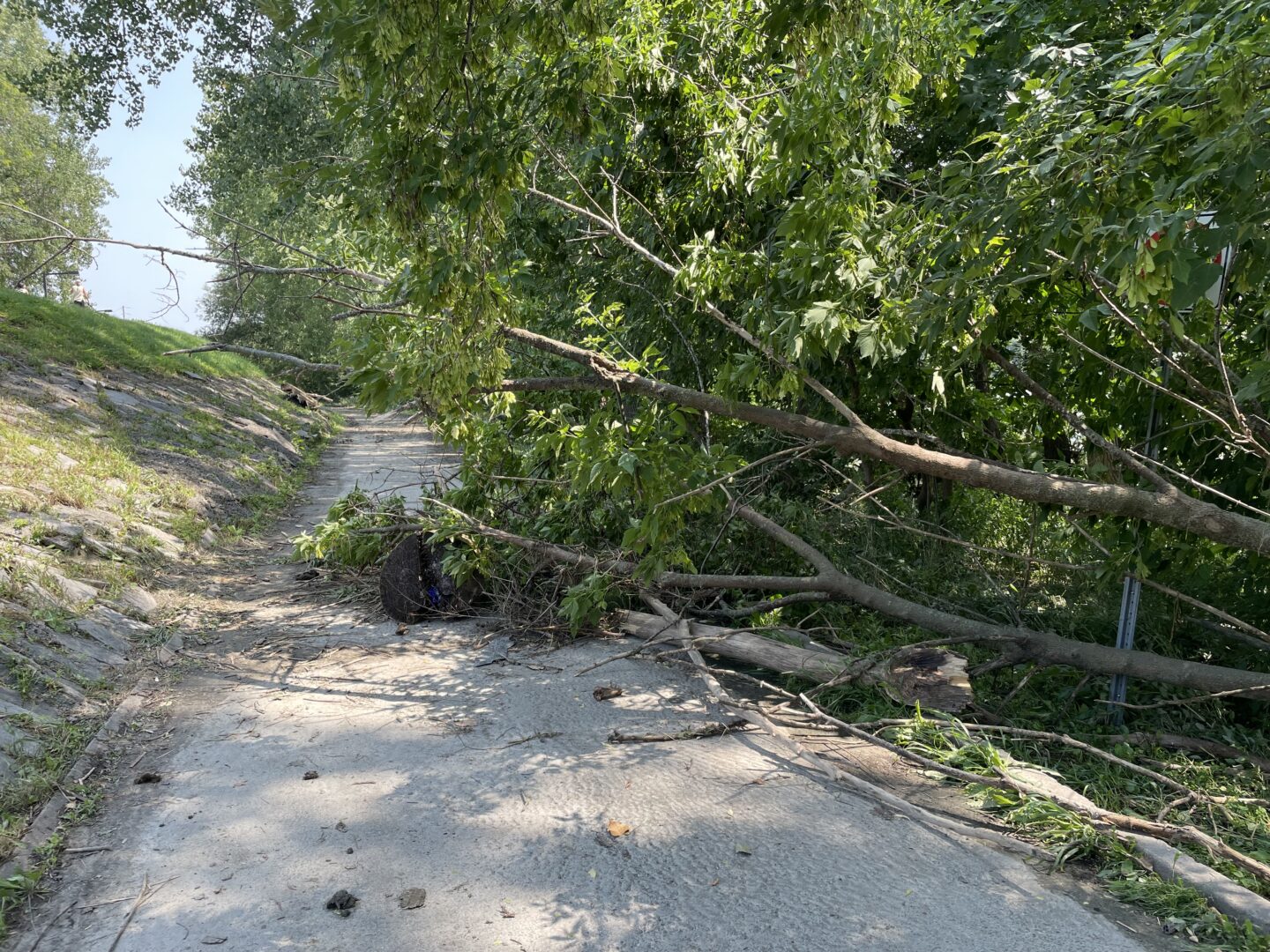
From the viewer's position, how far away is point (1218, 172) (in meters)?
3.13

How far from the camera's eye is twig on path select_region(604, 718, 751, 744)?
16.1 ft

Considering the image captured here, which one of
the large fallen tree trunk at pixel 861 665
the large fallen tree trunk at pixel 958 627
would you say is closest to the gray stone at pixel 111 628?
the large fallen tree trunk at pixel 958 627

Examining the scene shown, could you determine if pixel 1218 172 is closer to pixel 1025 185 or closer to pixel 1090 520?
pixel 1025 185

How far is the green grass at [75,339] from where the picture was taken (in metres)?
12.3

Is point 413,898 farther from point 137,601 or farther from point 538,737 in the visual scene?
point 137,601

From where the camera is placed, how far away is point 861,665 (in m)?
5.53

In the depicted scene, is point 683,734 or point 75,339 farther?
point 75,339

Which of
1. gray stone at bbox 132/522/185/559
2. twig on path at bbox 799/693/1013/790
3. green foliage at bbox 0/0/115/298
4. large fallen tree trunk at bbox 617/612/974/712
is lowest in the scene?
twig on path at bbox 799/693/1013/790

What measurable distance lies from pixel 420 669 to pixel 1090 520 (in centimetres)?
453

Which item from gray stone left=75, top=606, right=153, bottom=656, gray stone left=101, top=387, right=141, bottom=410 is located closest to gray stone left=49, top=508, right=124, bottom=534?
gray stone left=75, top=606, right=153, bottom=656

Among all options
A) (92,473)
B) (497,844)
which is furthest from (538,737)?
(92,473)

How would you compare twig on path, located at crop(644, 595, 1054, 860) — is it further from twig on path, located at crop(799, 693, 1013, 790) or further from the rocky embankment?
the rocky embankment

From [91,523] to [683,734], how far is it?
5.60 m

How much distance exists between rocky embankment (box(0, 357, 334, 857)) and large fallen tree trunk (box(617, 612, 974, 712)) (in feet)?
11.0
